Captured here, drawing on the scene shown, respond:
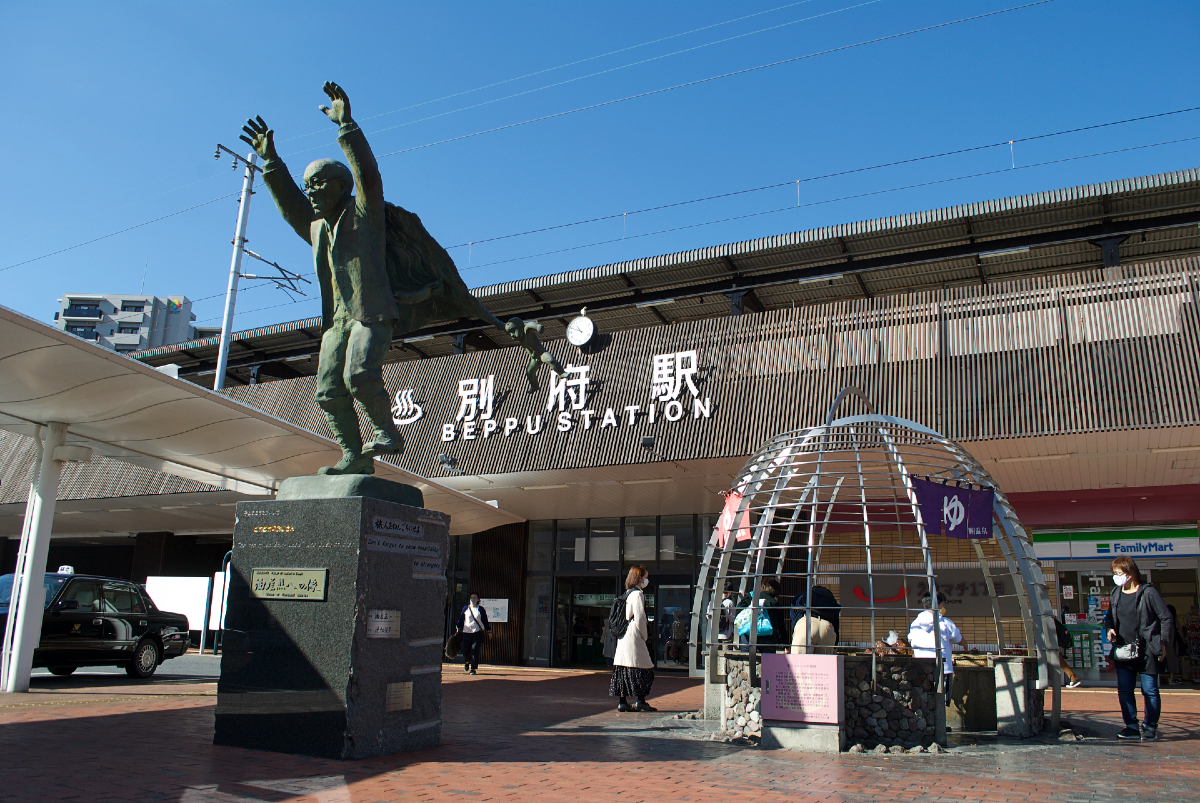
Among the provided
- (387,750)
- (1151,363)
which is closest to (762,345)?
(1151,363)

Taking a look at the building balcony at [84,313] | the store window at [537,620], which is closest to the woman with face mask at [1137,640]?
the store window at [537,620]

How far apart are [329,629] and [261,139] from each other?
372cm

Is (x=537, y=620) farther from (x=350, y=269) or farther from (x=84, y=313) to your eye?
(x=84, y=313)

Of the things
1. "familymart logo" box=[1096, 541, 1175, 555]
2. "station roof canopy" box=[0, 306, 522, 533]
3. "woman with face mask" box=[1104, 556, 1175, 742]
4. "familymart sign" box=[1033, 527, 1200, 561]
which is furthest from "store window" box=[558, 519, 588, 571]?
"woman with face mask" box=[1104, 556, 1175, 742]

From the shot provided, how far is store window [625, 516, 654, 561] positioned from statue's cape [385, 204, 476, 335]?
40.2 feet

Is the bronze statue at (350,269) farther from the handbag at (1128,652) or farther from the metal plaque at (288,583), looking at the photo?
the handbag at (1128,652)

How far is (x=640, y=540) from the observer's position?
19.1 m

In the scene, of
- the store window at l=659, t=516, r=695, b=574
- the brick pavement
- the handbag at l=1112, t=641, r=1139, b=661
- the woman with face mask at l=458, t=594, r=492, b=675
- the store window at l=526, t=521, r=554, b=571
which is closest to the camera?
the brick pavement

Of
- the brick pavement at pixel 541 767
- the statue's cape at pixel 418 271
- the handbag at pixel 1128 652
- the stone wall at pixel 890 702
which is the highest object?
the statue's cape at pixel 418 271

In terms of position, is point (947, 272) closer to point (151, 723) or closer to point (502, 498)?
point (502, 498)

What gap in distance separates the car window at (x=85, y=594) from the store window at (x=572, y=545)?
31.6 feet

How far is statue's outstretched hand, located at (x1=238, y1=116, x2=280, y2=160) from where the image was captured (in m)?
6.59

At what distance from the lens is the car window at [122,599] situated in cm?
1272

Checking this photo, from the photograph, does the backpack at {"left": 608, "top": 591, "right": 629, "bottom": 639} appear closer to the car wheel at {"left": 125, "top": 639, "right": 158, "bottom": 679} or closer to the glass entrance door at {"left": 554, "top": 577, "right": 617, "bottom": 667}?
the car wheel at {"left": 125, "top": 639, "right": 158, "bottom": 679}
